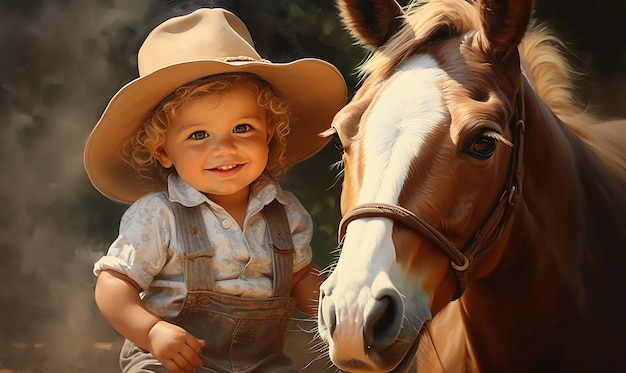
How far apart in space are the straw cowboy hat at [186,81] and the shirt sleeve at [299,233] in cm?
23

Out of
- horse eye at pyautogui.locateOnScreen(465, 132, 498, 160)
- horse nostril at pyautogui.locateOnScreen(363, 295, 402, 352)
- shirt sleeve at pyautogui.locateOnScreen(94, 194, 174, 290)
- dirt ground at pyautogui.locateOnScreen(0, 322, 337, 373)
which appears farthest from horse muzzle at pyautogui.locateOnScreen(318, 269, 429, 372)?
dirt ground at pyautogui.locateOnScreen(0, 322, 337, 373)

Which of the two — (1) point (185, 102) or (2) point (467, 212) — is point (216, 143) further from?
(2) point (467, 212)

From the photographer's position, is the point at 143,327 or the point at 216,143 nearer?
the point at 143,327

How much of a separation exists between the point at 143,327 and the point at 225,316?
182mm

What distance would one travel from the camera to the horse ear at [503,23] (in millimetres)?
1509

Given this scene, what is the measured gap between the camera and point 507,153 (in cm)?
154

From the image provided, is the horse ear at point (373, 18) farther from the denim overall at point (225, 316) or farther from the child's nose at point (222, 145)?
the denim overall at point (225, 316)

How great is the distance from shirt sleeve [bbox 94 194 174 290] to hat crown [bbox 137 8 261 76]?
0.32 meters

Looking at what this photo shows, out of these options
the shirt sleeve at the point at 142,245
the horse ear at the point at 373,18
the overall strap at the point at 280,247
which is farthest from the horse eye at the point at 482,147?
the shirt sleeve at the point at 142,245

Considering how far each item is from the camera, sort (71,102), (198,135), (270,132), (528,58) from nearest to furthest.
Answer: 1. (198,135)
2. (270,132)
3. (528,58)
4. (71,102)

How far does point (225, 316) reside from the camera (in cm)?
181

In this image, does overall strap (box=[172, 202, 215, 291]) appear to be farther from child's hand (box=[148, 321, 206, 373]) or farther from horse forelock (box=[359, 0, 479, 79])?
horse forelock (box=[359, 0, 479, 79])

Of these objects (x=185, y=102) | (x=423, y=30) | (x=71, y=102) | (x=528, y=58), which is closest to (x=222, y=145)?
(x=185, y=102)

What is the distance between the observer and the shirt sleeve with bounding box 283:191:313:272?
6.42 feet
